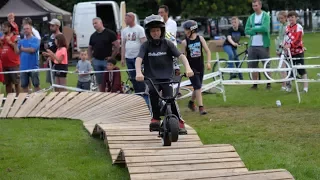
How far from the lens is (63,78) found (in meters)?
13.7

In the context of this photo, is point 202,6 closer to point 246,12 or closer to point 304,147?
point 246,12

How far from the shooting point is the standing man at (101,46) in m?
13.1

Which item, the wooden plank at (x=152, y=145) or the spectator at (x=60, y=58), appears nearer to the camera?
the wooden plank at (x=152, y=145)

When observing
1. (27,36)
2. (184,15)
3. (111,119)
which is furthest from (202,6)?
(111,119)

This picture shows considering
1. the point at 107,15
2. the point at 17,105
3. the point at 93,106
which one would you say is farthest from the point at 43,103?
the point at 107,15

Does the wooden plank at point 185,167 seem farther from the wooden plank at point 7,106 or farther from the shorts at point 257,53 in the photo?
the shorts at point 257,53

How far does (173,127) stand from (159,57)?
1.07m

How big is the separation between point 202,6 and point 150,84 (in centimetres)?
3726

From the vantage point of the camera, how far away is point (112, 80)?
43.5ft

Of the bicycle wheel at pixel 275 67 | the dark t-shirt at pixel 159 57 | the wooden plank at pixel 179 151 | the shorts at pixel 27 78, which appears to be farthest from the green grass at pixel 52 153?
the bicycle wheel at pixel 275 67

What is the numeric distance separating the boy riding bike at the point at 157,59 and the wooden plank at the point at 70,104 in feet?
11.6

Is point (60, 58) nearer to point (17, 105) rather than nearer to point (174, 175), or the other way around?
point (17, 105)

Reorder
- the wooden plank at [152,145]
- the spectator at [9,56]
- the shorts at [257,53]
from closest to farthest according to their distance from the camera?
the wooden plank at [152,145] → the shorts at [257,53] → the spectator at [9,56]

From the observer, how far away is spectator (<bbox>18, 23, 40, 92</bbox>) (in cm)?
1355
